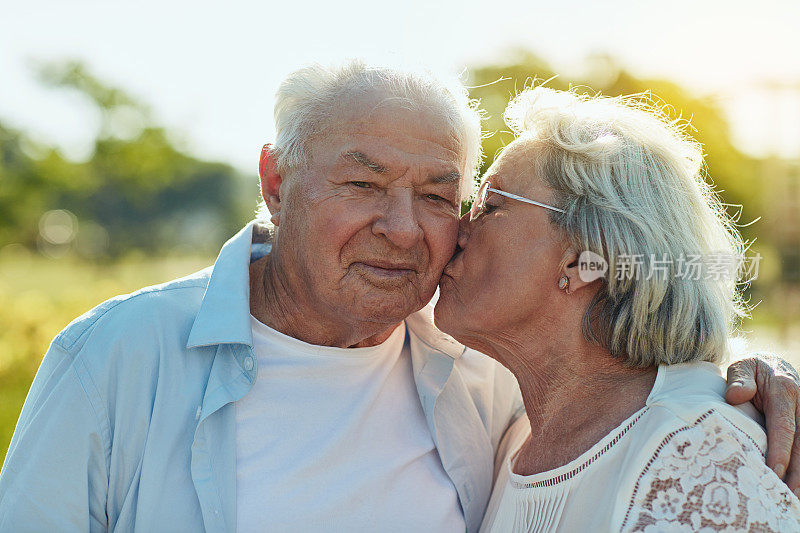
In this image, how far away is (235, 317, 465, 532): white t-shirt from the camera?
8.26ft

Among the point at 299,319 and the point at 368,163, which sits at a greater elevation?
the point at 368,163

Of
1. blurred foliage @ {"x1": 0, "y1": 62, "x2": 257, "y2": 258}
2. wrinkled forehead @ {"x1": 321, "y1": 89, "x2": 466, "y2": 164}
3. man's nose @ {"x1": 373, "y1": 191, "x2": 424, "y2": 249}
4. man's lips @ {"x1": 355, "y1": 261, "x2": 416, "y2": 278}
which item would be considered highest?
wrinkled forehead @ {"x1": 321, "y1": 89, "x2": 466, "y2": 164}

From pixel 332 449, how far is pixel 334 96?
4.55 ft

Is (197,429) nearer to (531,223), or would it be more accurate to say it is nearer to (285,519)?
(285,519)

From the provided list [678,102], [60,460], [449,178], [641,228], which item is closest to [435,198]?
[449,178]

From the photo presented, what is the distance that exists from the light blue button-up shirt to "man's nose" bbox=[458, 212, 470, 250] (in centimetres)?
89

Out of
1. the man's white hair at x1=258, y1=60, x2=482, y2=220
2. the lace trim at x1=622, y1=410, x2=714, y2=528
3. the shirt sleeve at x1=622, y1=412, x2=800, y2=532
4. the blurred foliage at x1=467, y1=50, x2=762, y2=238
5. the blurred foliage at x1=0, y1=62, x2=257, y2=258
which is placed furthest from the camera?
the blurred foliage at x1=467, y1=50, x2=762, y2=238

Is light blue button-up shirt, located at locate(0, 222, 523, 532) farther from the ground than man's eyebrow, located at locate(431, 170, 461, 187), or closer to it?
→ closer to it

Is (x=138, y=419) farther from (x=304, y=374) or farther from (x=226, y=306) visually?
(x=304, y=374)

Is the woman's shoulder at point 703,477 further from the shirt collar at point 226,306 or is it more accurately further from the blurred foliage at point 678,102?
the blurred foliage at point 678,102

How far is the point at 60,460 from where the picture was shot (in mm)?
2291

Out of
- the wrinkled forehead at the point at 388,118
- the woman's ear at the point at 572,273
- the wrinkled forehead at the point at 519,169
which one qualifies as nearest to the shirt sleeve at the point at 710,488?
the woman's ear at the point at 572,273

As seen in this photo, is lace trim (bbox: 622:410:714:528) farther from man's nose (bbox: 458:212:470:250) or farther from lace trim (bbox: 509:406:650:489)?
man's nose (bbox: 458:212:470:250)

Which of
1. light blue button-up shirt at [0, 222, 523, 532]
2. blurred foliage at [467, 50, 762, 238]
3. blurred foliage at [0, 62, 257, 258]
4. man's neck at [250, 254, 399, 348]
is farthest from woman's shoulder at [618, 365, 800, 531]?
blurred foliage at [0, 62, 257, 258]
